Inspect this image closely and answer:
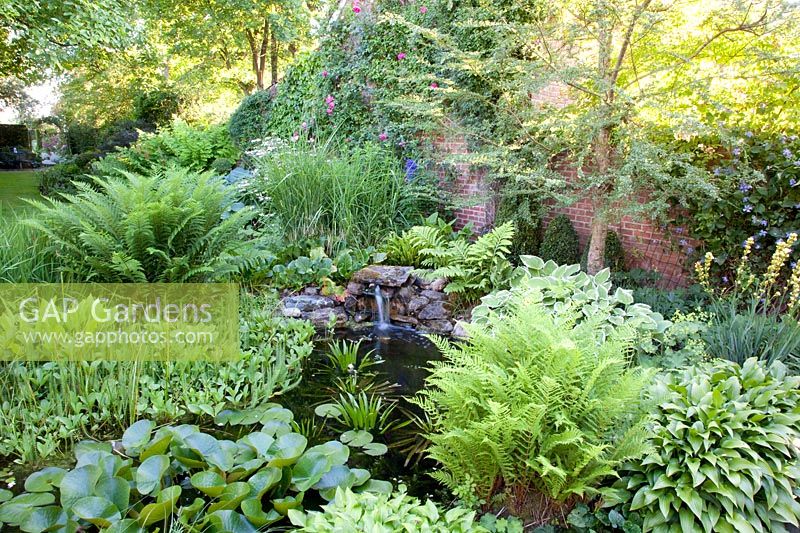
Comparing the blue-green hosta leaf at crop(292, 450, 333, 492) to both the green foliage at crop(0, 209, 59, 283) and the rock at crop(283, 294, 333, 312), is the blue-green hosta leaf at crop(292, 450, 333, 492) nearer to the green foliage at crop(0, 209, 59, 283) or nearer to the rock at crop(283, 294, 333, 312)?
the green foliage at crop(0, 209, 59, 283)

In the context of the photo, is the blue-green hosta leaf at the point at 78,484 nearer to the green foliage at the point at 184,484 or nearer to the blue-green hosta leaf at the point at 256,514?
the green foliage at the point at 184,484

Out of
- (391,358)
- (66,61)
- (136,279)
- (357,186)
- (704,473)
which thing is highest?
(66,61)

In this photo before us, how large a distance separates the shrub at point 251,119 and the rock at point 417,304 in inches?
276

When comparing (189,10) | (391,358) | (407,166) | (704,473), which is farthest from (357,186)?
(189,10)

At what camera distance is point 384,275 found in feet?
16.4

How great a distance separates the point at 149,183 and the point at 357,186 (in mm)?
2307

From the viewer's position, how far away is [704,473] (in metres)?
1.93

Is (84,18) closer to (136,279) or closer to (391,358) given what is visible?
(136,279)

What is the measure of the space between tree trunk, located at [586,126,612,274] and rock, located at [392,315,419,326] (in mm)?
1642

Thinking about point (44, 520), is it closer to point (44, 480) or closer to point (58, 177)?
point (44, 480)

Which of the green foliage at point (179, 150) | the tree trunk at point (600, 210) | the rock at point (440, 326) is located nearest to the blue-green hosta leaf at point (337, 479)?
the rock at point (440, 326)

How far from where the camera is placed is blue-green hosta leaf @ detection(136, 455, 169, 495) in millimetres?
1876

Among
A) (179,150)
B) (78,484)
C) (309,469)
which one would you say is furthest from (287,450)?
(179,150)

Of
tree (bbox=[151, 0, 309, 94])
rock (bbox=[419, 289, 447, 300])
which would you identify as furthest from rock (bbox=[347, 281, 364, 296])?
tree (bbox=[151, 0, 309, 94])
